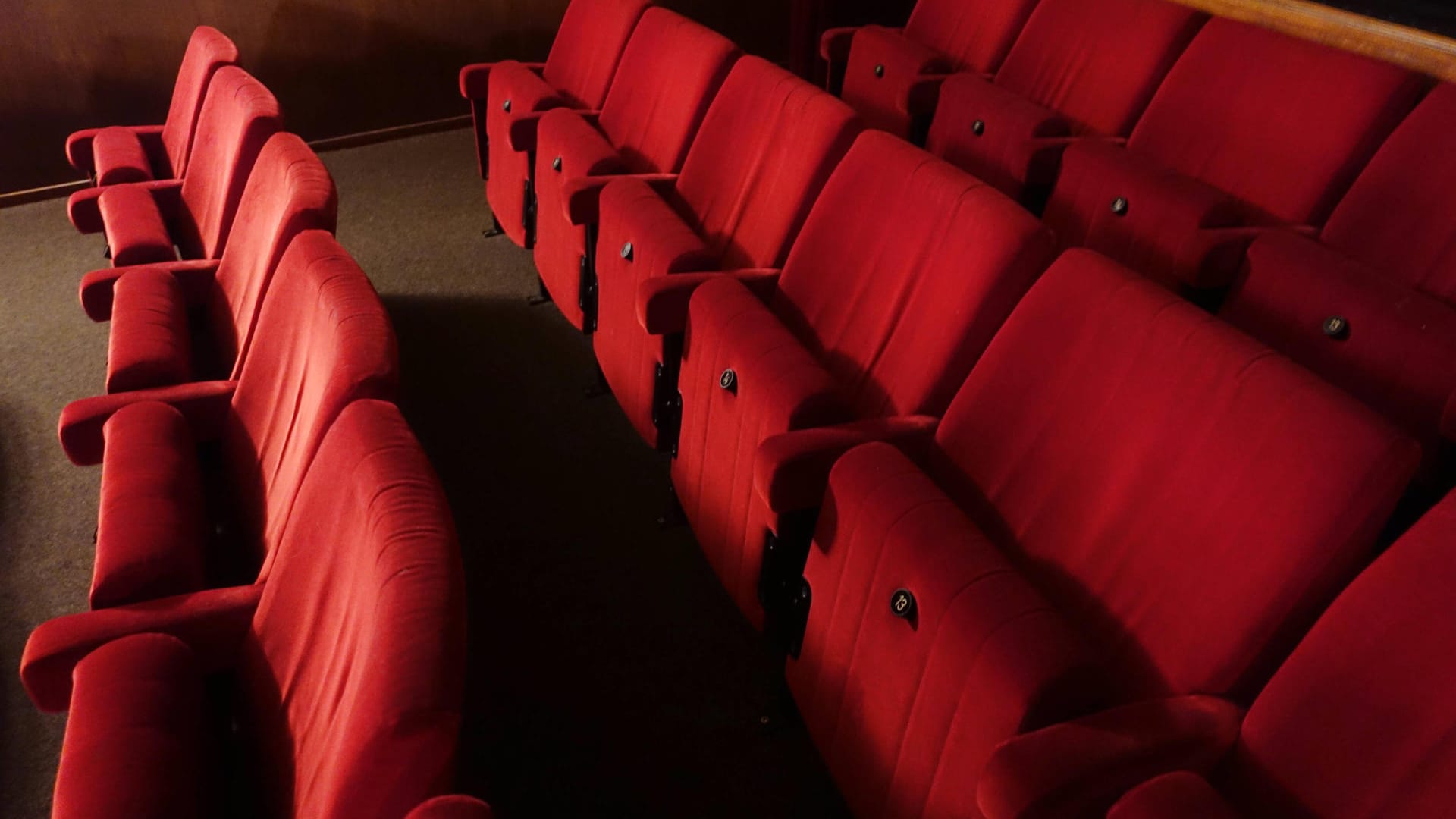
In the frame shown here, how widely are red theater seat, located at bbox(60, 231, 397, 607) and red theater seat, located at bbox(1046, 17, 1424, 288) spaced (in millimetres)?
442

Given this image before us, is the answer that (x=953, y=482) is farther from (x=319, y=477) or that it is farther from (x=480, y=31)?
(x=480, y=31)

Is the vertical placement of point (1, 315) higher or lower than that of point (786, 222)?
lower

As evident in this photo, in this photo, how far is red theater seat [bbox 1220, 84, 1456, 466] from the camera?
42 centimetres

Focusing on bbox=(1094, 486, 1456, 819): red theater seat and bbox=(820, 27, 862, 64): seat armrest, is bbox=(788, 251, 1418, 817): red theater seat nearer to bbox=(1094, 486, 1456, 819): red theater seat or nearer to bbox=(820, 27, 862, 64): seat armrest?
bbox=(1094, 486, 1456, 819): red theater seat

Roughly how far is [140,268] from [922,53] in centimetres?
63

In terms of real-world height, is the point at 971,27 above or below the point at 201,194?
above

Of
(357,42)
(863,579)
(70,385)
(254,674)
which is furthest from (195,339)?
(357,42)

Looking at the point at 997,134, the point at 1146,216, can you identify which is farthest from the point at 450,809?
the point at 997,134

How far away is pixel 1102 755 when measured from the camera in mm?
263

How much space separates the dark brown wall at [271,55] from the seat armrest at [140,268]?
0.61 m

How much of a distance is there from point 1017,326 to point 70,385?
2.32 ft

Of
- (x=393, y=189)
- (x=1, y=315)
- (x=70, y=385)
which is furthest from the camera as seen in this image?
(x=393, y=189)

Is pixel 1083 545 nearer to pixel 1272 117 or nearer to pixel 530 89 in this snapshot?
pixel 1272 117

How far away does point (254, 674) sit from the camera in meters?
0.32
